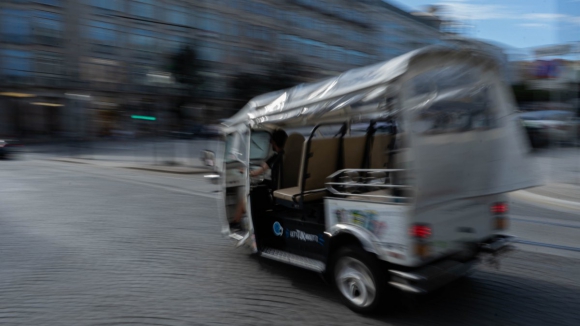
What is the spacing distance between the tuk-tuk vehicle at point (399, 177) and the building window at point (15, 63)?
42857 mm

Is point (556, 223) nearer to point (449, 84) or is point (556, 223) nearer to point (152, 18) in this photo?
point (449, 84)

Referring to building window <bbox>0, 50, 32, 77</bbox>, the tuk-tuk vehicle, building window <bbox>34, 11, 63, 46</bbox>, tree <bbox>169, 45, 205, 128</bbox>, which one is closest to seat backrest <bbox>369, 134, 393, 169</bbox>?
the tuk-tuk vehicle

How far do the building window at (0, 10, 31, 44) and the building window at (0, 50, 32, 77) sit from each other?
100 centimetres

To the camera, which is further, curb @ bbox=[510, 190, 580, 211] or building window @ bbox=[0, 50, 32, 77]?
building window @ bbox=[0, 50, 32, 77]

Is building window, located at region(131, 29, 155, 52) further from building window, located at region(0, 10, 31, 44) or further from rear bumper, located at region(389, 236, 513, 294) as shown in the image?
rear bumper, located at region(389, 236, 513, 294)

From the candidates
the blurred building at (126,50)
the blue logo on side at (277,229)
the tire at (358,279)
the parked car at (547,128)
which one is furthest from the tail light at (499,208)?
the blurred building at (126,50)

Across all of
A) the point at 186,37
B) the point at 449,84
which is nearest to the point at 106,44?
the point at 186,37

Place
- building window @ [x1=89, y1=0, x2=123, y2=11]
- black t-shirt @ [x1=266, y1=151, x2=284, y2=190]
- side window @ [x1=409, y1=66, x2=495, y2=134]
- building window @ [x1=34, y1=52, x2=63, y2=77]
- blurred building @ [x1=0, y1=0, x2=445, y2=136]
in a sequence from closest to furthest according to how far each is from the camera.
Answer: side window @ [x1=409, y1=66, x2=495, y2=134] → black t-shirt @ [x1=266, y1=151, x2=284, y2=190] → blurred building @ [x1=0, y1=0, x2=445, y2=136] → building window @ [x1=34, y1=52, x2=63, y2=77] → building window @ [x1=89, y1=0, x2=123, y2=11]

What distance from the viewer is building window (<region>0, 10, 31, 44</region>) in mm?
40719

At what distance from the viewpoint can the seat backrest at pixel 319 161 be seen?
5037mm

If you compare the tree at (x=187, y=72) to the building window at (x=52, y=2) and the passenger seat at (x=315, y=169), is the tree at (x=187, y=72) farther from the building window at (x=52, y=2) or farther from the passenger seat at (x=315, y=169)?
the building window at (x=52, y=2)

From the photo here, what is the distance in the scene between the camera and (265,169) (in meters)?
5.72

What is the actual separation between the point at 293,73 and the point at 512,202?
70.7 feet

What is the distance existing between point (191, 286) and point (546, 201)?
8.86 meters
